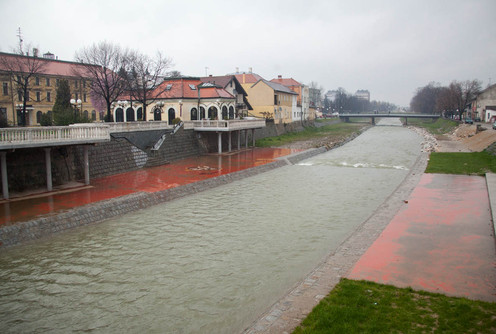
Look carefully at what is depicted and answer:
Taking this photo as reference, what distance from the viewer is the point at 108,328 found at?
32.0 feet

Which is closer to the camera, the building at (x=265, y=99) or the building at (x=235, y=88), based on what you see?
the building at (x=235, y=88)

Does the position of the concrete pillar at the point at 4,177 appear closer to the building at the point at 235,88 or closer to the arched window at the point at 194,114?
the arched window at the point at 194,114

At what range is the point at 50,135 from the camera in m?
20.6

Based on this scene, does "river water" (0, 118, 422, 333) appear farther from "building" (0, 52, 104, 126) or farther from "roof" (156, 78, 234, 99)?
"building" (0, 52, 104, 126)

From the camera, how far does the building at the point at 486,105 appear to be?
75.8 metres

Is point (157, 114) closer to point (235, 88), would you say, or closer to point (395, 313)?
point (235, 88)

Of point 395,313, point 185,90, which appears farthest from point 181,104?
point 395,313

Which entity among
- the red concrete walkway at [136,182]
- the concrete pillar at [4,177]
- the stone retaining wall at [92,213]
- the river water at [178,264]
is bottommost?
the river water at [178,264]

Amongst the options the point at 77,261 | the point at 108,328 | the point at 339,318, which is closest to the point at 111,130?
the point at 77,261

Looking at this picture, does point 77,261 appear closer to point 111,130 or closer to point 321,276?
point 321,276

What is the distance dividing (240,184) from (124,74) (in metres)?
18.3

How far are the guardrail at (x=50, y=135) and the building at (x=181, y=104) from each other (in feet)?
64.3

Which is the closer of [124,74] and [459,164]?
[459,164]

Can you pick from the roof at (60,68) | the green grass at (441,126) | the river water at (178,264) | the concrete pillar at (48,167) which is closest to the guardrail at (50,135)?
the concrete pillar at (48,167)
